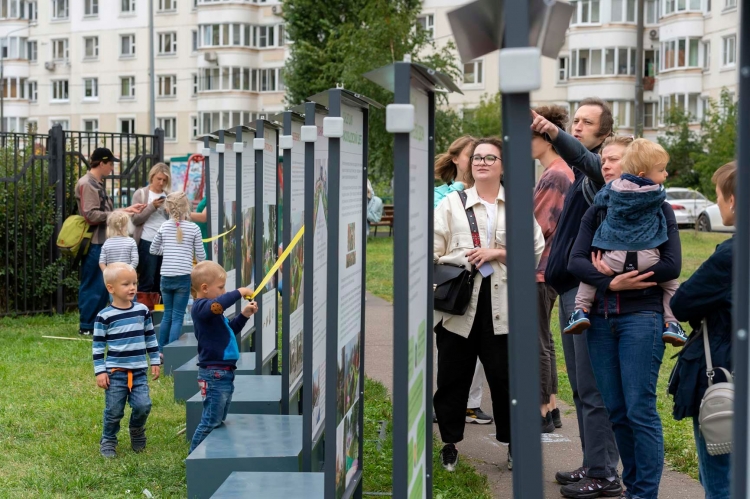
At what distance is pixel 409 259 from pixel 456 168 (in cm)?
526

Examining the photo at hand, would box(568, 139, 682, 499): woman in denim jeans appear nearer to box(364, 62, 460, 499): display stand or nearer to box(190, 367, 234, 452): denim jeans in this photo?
box(364, 62, 460, 499): display stand

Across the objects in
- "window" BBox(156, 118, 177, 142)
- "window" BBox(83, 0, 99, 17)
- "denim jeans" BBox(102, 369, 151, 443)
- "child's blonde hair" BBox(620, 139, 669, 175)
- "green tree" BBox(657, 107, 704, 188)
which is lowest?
"denim jeans" BBox(102, 369, 151, 443)

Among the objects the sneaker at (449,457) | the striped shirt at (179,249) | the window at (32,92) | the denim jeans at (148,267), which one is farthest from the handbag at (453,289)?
the window at (32,92)

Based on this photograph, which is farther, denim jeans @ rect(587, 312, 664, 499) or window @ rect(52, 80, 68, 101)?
window @ rect(52, 80, 68, 101)

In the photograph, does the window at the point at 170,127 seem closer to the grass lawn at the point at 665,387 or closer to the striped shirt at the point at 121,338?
the grass lawn at the point at 665,387

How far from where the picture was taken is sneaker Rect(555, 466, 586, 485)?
18.7 ft

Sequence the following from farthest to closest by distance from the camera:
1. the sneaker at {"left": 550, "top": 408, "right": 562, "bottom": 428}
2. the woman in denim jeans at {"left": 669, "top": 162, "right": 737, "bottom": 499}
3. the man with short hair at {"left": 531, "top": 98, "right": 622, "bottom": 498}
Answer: the sneaker at {"left": 550, "top": 408, "right": 562, "bottom": 428}, the man with short hair at {"left": 531, "top": 98, "right": 622, "bottom": 498}, the woman in denim jeans at {"left": 669, "top": 162, "right": 737, "bottom": 499}

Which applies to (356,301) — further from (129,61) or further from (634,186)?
(129,61)

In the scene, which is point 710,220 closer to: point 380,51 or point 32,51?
point 380,51

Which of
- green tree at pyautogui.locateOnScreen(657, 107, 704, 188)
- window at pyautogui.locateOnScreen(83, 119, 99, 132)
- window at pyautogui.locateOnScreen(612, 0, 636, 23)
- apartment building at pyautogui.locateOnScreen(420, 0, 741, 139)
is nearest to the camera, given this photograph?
green tree at pyautogui.locateOnScreen(657, 107, 704, 188)

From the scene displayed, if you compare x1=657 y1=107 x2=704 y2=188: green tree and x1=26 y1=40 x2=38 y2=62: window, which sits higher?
x1=26 y1=40 x2=38 y2=62: window

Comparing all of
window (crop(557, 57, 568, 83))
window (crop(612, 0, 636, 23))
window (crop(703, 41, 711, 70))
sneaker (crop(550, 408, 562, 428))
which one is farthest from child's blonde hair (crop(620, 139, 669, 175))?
window (crop(557, 57, 568, 83))

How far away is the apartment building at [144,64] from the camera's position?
66.7 m

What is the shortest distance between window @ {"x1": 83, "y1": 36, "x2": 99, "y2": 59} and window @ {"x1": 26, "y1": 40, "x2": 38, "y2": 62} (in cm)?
566
